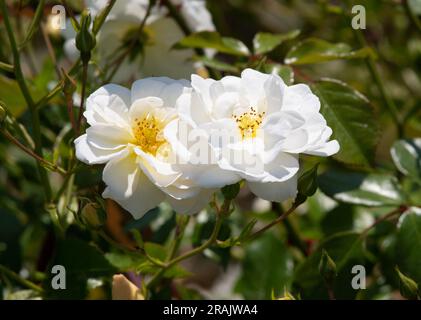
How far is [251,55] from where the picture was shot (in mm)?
1049

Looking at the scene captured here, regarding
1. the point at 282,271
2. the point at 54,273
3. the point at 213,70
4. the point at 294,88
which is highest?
the point at 294,88

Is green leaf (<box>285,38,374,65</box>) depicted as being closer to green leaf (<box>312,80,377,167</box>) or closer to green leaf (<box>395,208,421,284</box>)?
green leaf (<box>312,80,377,167</box>)

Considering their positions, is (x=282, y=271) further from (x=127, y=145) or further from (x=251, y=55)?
(x=127, y=145)

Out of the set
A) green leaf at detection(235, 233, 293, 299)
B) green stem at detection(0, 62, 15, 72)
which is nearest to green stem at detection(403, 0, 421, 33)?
green leaf at detection(235, 233, 293, 299)

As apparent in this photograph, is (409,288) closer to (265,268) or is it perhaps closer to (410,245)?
(410,245)

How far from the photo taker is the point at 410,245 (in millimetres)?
A: 953

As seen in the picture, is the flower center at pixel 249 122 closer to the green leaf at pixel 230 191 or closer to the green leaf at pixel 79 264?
the green leaf at pixel 230 191

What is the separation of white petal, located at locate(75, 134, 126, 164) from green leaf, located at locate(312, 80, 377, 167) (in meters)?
0.30

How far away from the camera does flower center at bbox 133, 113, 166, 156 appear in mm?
803
